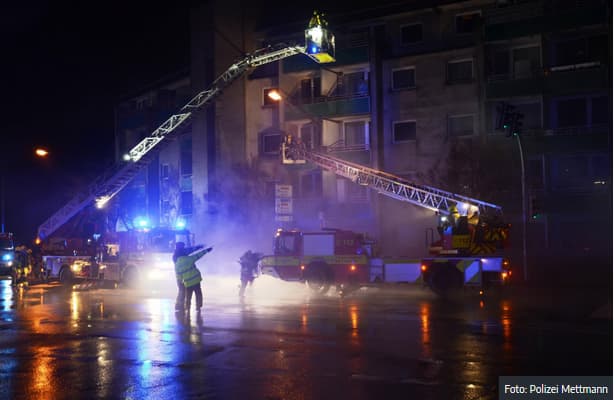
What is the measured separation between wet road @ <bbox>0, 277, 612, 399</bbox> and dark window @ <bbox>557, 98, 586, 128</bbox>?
47.0 ft

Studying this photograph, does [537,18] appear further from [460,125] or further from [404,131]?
[404,131]

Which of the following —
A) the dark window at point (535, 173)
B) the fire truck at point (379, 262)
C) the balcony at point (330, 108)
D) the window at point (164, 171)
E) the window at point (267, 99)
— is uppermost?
the window at point (267, 99)

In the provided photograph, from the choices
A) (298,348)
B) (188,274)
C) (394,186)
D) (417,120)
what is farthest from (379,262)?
(417,120)

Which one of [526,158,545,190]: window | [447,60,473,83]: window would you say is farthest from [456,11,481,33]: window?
[526,158,545,190]: window

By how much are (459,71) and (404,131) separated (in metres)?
4.07

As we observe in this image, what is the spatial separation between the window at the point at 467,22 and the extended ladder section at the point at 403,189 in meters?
12.2

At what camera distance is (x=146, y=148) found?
27.8 metres

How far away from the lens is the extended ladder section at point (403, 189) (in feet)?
69.3

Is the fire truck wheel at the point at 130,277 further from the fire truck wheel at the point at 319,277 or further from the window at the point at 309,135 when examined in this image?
the window at the point at 309,135

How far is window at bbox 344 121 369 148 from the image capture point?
3534 cm

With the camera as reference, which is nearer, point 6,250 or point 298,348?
point 298,348

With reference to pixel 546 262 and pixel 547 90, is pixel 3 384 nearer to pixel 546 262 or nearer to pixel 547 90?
pixel 546 262

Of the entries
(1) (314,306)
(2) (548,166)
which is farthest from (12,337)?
(2) (548,166)

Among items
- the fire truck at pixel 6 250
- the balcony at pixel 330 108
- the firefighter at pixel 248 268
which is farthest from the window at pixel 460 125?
the fire truck at pixel 6 250
